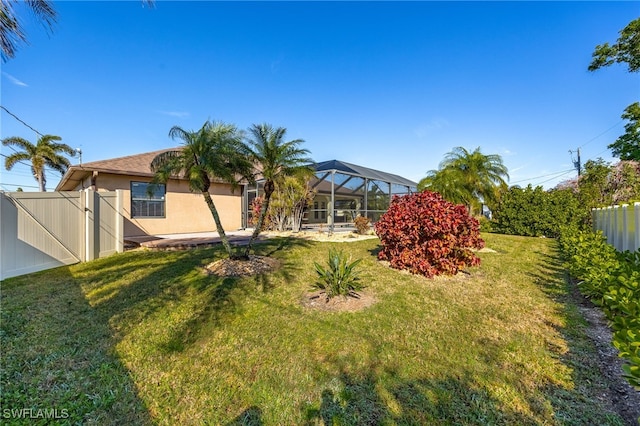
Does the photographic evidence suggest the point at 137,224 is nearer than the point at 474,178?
Yes

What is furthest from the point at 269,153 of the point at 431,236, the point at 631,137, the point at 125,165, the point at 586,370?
the point at 631,137

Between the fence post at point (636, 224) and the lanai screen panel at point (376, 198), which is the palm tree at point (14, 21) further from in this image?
the lanai screen panel at point (376, 198)

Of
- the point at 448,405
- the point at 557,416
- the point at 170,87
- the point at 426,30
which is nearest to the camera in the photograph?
the point at 557,416

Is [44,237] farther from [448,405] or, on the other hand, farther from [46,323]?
[448,405]

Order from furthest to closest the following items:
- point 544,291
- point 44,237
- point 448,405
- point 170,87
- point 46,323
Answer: point 170,87
point 44,237
point 544,291
point 46,323
point 448,405

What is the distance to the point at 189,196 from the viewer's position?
1482 cm

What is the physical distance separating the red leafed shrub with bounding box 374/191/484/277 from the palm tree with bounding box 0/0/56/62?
7.61 meters

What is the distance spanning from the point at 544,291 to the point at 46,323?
8.64 meters

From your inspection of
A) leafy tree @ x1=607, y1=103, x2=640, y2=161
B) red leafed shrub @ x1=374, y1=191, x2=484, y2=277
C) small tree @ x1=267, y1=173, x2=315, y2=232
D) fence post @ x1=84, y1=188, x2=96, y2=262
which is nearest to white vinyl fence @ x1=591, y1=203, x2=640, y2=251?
red leafed shrub @ x1=374, y1=191, x2=484, y2=277

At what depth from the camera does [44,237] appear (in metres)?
7.21

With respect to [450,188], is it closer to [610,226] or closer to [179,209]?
[610,226]

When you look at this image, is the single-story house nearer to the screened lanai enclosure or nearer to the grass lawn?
the screened lanai enclosure

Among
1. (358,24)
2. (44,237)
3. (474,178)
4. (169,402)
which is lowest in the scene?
(169,402)

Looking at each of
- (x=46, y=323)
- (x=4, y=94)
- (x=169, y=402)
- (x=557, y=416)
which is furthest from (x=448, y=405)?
(x=4, y=94)
